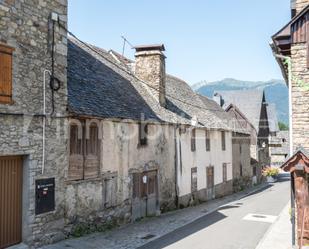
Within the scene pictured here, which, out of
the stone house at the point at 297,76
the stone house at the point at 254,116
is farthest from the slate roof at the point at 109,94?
the stone house at the point at 254,116

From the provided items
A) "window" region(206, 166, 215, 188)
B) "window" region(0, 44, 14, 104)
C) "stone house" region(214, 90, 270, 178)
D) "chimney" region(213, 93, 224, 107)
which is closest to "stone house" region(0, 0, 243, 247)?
"window" region(0, 44, 14, 104)

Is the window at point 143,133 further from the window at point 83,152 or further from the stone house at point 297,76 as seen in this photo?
the stone house at point 297,76

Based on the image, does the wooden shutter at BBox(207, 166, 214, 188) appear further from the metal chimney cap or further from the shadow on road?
the metal chimney cap

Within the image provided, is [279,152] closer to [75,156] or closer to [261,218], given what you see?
[261,218]

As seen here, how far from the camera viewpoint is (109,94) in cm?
1669

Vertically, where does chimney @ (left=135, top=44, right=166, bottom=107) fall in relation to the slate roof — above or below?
above

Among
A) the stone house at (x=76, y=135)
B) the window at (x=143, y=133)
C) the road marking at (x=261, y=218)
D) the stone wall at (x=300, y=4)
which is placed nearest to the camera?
the stone house at (x=76, y=135)

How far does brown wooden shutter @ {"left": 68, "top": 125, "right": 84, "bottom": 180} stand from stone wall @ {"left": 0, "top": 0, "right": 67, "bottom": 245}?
0.59 metres

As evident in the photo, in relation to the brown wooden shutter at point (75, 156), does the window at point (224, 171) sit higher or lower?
lower

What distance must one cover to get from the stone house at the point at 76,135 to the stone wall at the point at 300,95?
266 inches

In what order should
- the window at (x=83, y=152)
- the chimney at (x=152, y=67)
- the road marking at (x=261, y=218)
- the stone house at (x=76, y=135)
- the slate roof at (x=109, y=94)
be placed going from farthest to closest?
the chimney at (x=152, y=67) → the road marking at (x=261, y=218) → the slate roof at (x=109, y=94) → the window at (x=83, y=152) → the stone house at (x=76, y=135)

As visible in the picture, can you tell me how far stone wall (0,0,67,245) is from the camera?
9961mm

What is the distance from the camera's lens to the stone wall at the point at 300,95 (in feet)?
37.2

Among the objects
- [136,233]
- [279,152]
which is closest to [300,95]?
[136,233]
